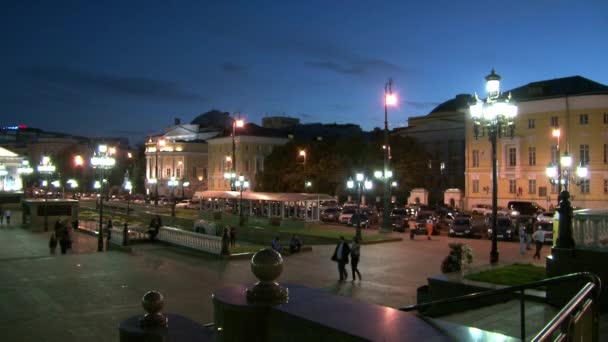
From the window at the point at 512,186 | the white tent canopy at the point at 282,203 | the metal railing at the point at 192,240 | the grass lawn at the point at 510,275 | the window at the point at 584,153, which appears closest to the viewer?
A: the grass lawn at the point at 510,275

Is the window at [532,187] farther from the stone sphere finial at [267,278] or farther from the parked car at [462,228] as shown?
the stone sphere finial at [267,278]

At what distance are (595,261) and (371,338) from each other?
790 centimetres

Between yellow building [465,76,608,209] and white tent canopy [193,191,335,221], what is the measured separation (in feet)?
72.7

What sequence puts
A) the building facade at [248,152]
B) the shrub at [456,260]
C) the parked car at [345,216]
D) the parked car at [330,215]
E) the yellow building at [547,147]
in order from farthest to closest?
the building facade at [248,152]
the yellow building at [547,147]
the parked car at [330,215]
the parked car at [345,216]
the shrub at [456,260]

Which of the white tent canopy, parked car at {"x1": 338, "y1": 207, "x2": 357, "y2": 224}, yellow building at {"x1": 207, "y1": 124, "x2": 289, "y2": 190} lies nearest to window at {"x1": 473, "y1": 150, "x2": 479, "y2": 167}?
parked car at {"x1": 338, "y1": 207, "x2": 357, "y2": 224}

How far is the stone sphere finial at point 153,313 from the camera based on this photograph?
4.99m

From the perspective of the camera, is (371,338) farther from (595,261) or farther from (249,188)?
(249,188)

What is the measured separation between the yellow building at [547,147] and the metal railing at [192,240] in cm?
3532

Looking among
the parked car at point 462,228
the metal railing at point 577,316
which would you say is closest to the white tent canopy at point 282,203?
the parked car at point 462,228

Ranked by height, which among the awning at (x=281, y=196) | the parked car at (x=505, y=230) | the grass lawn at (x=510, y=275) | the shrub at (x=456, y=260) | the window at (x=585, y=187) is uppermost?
the window at (x=585, y=187)

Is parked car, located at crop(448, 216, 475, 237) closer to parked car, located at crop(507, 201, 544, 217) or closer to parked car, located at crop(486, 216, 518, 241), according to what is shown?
parked car, located at crop(486, 216, 518, 241)

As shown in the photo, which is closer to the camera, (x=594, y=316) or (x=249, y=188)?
(x=594, y=316)

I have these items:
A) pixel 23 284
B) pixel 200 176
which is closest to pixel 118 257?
pixel 23 284

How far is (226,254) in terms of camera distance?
70.5ft
